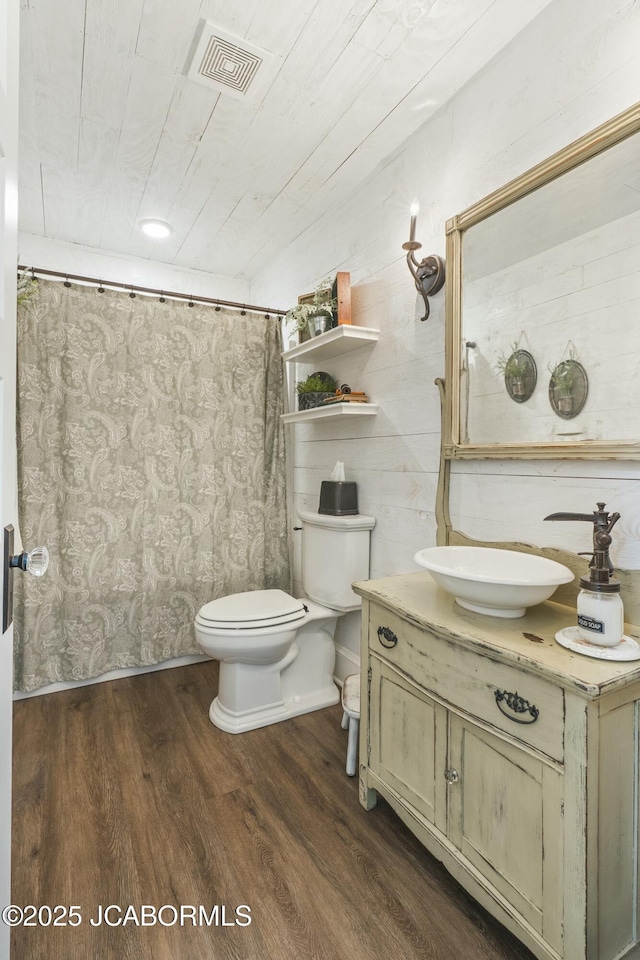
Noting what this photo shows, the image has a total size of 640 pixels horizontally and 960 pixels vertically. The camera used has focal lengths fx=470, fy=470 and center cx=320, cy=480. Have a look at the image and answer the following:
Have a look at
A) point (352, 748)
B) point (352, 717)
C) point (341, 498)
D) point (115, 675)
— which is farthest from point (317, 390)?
point (115, 675)

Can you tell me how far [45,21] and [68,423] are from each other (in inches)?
56.7

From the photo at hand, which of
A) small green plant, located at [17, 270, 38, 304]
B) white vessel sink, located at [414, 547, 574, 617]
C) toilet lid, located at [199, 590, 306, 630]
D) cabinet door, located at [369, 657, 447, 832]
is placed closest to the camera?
white vessel sink, located at [414, 547, 574, 617]

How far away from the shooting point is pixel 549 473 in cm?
135

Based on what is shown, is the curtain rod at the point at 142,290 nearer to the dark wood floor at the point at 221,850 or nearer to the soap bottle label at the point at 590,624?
the dark wood floor at the point at 221,850

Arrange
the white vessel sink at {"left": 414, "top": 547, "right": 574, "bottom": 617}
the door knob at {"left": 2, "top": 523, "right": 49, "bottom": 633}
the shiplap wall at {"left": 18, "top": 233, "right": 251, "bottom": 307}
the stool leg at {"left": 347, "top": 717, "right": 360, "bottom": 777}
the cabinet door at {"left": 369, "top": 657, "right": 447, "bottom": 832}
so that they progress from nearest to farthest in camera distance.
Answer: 1. the door knob at {"left": 2, "top": 523, "right": 49, "bottom": 633}
2. the white vessel sink at {"left": 414, "top": 547, "right": 574, "bottom": 617}
3. the cabinet door at {"left": 369, "top": 657, "right": 447, "bottom": 832}
4. the stool leg at {"left": 347, "top": 717, "right": 360, "bottom": 777}
5. the shiplap wall at {"left": 18, "top": 233, "right": 251, "bottom": 307}

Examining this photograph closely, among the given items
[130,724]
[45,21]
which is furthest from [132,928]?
[45,21]

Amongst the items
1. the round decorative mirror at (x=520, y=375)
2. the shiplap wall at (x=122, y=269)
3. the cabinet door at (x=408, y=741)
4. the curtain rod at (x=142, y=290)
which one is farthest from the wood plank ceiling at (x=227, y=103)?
the cabinet door at (x=408, y=741)

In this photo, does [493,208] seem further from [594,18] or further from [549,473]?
[549,473]

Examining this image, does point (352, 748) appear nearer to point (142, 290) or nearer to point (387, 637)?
point (387, 637)

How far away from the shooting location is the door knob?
2.43 feet

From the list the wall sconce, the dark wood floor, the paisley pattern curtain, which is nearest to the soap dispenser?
the dark wood floor

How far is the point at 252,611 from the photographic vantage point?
2.00 meters

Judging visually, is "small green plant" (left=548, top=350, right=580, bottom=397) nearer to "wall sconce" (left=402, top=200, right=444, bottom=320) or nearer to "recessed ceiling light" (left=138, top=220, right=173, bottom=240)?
"wall sconce" (left=402, top=200, right=444, bottom=320)

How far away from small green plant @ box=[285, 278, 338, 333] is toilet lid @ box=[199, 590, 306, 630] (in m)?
1.33
